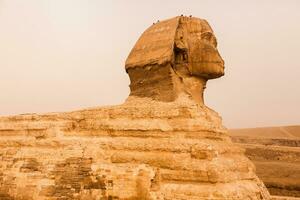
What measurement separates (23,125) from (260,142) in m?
43.5

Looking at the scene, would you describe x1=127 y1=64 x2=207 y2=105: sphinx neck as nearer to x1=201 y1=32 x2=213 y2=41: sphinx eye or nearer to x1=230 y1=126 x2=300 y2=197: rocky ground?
x1=201 y1=32 x2=213 y2=41: sphinx eye

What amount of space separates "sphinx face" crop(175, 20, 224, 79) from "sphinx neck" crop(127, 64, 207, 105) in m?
0.35

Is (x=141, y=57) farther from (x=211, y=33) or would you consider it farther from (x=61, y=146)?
(x=61, y=146)

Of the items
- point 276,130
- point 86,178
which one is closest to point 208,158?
point 86,178

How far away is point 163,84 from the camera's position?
1163cm

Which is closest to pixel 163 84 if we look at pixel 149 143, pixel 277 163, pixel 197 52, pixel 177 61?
pixel 177 61

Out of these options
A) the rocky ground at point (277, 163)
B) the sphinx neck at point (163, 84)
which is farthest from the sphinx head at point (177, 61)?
the rocky ground at point (277, 163)

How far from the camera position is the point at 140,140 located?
1095 centimetres

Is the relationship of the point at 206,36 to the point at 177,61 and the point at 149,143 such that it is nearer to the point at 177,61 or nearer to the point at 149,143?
the point at 177,61

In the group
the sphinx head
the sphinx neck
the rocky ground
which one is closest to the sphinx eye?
the sphinx head

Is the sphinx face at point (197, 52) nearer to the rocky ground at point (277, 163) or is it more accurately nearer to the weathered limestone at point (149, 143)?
the weathered limestone at point (149, 143)

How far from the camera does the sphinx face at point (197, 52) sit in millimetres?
11891

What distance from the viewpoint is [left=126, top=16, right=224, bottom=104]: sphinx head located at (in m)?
11.5

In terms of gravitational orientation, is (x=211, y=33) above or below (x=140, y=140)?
above
